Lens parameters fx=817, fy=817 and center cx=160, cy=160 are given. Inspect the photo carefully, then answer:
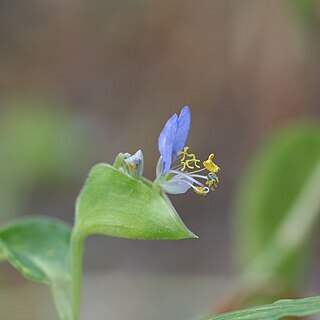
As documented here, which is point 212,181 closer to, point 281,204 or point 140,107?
point 281,204

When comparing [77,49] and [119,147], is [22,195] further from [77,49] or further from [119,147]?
[77,49]

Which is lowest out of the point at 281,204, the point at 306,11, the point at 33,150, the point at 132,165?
the point at 33,150

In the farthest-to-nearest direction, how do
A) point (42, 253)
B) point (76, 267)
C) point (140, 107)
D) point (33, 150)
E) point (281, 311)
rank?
point (140, 107) → point (33, 150) → point (42, 253) → point (76, 267) → point (281, 311)

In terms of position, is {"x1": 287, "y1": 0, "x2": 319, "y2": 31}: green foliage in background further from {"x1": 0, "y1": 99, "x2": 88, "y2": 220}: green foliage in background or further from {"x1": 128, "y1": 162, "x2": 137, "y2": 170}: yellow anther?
{"x1": 0, "y1": 99, "x2": 88, "y2": 220}: green foliage in background

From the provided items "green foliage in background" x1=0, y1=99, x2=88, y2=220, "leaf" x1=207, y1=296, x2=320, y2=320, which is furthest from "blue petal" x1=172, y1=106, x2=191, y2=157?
"green foliage in background" x1=0, y1=99, x2=88, y2=220

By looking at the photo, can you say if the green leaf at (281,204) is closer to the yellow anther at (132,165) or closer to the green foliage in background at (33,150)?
the yellow anther at (132,165)

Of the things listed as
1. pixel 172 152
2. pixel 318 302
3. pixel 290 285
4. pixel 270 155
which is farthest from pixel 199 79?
pixel 318 302

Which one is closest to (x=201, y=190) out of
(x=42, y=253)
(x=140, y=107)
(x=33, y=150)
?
(x=42, y=253)
